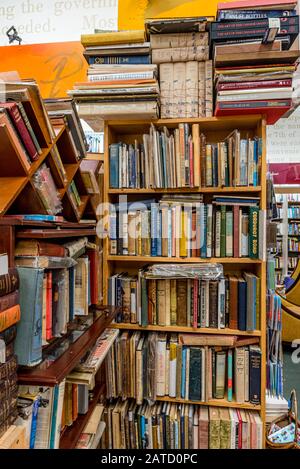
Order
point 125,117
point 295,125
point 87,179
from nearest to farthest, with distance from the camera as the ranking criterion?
point 87,179 → point 125,117 → point 295,125

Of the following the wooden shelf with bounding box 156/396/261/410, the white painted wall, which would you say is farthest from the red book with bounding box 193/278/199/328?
the white painted wall

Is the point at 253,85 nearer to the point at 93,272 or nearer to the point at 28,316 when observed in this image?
the point at 93,272

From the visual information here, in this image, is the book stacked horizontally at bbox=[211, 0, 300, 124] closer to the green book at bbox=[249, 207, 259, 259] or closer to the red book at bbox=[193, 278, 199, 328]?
the green book at bbox=[249, 207, 259, 259]

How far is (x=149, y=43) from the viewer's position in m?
1.45

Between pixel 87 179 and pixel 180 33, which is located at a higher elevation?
pixel 180 33

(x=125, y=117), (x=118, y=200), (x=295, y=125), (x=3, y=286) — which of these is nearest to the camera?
(x=3, y=286)

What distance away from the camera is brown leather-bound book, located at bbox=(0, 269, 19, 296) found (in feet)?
2.19

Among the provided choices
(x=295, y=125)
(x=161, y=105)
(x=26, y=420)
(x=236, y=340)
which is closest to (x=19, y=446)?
(x=26, y=420)

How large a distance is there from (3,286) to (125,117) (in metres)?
1.09

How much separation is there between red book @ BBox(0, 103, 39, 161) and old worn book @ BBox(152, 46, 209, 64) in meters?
0.94

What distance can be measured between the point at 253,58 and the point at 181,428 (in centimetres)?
179

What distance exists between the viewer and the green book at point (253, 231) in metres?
1.41

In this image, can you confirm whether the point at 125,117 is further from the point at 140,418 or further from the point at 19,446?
the point at 140,418

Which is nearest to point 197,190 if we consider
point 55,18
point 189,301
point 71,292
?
point 189,301
